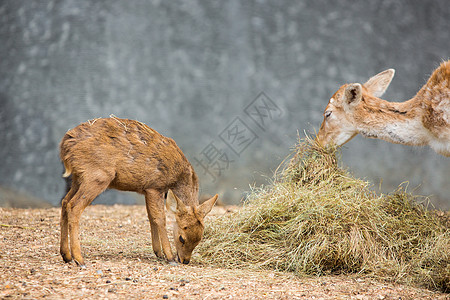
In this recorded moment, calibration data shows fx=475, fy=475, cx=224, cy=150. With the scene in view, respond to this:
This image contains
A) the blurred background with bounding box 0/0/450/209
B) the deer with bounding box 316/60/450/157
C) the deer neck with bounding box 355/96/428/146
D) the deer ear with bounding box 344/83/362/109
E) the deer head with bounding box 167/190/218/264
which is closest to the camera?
the deer head with bounding box 167/190/218/264

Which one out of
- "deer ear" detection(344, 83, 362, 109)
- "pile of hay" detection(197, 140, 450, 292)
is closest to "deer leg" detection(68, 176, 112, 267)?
"pile of hay" detection(197, 140, 450, 292)

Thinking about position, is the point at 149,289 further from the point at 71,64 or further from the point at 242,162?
the point at 71,64

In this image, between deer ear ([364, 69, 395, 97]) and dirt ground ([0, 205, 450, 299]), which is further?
deer ear ([364, 69, 395, 97])

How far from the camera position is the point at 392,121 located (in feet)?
16.3

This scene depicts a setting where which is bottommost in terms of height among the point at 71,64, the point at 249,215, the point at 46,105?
the point at 249,215

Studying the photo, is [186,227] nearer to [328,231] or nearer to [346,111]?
[328,231]

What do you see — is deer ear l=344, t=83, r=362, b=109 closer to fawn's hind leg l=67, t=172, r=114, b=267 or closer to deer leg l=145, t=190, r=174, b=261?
deer leg l=145, t=190, r=174, b=261

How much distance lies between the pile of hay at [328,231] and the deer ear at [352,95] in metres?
0.58

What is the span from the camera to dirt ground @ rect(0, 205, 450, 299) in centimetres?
342

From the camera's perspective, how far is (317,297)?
3.65 metres

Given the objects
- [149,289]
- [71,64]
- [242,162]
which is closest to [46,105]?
[71,64]

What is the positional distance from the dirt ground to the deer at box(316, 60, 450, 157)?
5.13 ft

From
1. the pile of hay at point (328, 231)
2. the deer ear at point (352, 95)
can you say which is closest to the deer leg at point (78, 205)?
the pile of hay at point (328, 231)

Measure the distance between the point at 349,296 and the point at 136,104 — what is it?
17.5 feet
